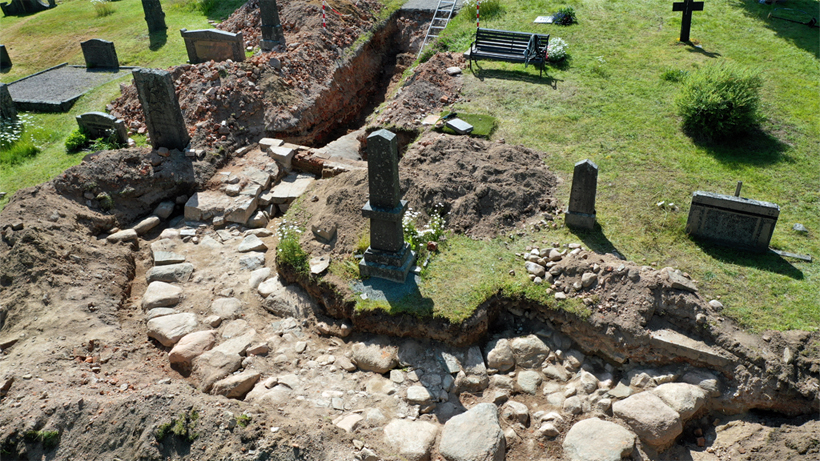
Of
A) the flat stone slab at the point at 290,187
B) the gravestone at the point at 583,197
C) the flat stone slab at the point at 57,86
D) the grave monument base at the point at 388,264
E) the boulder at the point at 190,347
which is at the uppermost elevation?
the flat stone slab at the point at 57,86

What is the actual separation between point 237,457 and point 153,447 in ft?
2.87

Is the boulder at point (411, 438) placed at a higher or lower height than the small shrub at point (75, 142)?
lower

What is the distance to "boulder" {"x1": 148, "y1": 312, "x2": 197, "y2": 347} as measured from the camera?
7.45 metres

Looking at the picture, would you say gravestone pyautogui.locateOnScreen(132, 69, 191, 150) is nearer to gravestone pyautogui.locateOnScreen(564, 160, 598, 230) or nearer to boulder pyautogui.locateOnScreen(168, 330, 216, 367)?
boulder pyautogui.locateOnScreen(168, 330, 216, 367)

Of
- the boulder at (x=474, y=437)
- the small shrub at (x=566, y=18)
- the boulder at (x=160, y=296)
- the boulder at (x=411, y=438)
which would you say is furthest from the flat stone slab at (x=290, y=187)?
the small shrub at (x=566, y=18)

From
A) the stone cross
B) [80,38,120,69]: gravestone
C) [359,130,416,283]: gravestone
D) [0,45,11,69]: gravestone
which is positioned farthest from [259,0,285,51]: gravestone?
the stone cross

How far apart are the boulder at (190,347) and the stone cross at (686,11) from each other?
14444 mm

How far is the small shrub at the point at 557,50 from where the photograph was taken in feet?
47.2

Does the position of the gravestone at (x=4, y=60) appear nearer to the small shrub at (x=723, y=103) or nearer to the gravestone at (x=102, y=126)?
the gravestone at (x=102, y=126)

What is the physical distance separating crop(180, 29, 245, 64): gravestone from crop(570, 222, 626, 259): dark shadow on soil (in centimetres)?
1020

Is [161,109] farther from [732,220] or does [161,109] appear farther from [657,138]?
[732,220]

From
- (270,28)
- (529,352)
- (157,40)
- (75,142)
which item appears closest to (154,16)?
(157,40)

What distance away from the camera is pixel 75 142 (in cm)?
1147

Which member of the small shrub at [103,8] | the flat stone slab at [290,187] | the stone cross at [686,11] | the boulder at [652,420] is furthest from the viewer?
the small shrub at [103,8]
